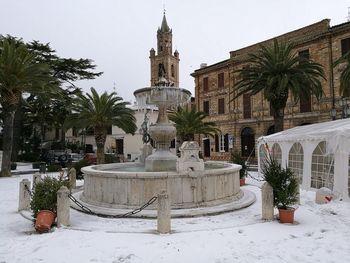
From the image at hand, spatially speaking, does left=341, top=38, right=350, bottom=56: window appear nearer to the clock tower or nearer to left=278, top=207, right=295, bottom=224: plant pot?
left=278, top=207, right=295, bottom=224: plant pot

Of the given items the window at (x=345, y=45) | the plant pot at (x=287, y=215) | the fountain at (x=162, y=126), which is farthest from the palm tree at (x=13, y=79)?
the window at (x=345, y=45)

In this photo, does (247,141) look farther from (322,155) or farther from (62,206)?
(62,206)

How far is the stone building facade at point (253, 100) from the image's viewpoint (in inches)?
1056

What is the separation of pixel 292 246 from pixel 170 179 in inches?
137

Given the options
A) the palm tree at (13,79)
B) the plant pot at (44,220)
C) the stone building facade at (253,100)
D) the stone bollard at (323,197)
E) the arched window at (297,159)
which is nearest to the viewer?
the plant pot at (44,220)

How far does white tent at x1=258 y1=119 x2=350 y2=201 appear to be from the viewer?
1017cm

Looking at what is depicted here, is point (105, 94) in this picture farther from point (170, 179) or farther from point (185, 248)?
point (185, 248)

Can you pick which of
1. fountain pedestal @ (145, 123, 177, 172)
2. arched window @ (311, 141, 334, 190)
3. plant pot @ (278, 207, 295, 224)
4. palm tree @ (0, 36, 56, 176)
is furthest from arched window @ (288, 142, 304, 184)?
palm tree @ (0, 36, 56, 176)

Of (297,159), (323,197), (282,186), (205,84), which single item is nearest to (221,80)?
(205,84)

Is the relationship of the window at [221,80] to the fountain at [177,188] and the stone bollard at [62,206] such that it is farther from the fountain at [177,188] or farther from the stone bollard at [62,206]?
the stone bollard at [62,206]

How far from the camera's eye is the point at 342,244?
5.63 meters

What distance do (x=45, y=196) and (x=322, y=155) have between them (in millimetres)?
9873

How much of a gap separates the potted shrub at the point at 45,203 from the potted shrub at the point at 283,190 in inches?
200

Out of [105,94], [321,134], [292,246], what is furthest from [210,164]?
[105,94]
